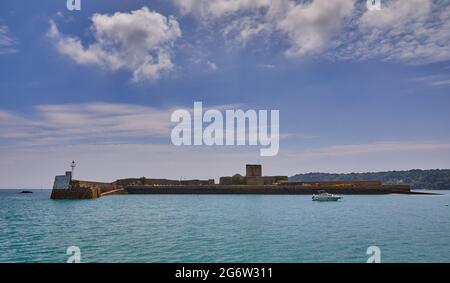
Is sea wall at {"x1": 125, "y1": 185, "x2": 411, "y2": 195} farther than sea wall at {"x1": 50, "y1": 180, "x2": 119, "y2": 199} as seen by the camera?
Yes

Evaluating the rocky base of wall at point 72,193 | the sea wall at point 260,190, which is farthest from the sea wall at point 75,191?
the sea wall at point 260,190

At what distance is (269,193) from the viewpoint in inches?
4783

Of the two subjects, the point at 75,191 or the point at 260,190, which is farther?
the point at 260,190

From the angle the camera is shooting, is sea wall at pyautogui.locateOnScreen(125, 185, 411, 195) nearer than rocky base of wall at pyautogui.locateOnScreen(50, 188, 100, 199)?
No

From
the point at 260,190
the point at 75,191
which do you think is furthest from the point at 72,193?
the point at 260,190

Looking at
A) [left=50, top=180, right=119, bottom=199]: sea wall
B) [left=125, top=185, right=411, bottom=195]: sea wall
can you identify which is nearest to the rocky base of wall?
[left=50, top=180, right=119, bottom=199]: sea wall

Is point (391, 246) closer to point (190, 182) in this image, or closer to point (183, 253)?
point (183, 253)

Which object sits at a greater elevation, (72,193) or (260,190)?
(72,193)

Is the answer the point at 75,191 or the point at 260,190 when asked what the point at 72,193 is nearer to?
the point at 75,191

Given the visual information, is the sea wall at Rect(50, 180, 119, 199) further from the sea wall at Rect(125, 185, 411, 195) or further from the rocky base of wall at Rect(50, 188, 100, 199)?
the sea wall at Rect(125, 185, 411, 195)

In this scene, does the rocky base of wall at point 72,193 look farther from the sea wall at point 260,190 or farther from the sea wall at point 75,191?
the sea wall at point 260,190
